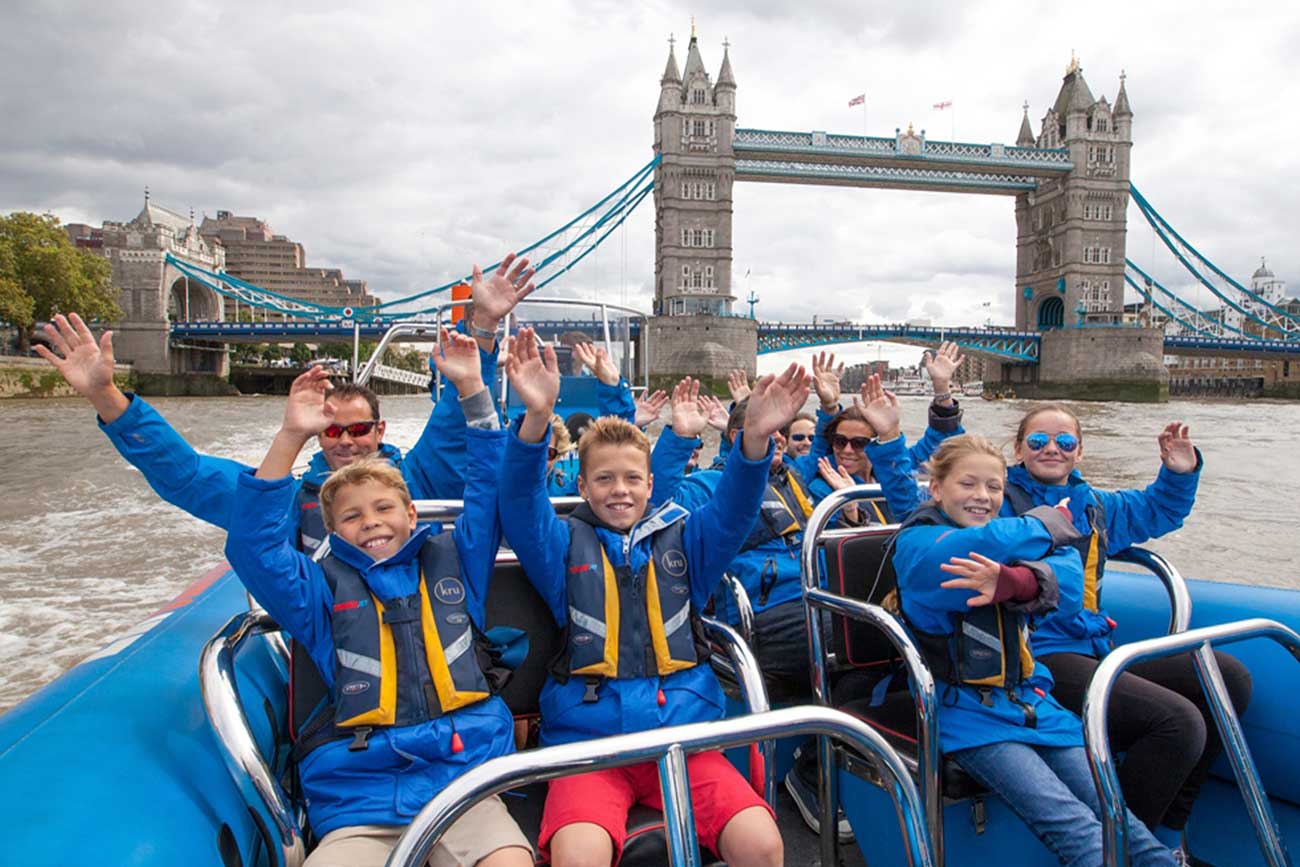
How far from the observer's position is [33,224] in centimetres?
3559

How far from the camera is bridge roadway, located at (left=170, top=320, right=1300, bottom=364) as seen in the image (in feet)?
140

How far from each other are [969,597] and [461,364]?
1.27 m

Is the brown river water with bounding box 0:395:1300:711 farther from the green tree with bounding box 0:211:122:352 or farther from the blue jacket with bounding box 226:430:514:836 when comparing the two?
the green tree with bounding box 0:211:122:352

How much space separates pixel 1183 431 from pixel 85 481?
1251 centimetres

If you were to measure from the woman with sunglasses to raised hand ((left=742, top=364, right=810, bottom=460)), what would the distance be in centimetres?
79

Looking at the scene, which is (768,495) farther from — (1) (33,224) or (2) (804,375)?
(1) (33,224)

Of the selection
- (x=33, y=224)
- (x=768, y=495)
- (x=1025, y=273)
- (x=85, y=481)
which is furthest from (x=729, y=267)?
(x=768, y=495)

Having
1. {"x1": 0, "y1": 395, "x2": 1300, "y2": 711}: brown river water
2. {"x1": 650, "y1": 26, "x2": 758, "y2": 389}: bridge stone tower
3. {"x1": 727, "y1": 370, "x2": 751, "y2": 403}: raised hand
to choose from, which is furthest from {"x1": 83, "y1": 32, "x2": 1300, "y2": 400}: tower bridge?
{"x1": 727, "y1": 370, "x2": 751, "y2": 403}: raised hand

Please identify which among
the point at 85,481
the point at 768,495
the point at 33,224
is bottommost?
the point at 85,481

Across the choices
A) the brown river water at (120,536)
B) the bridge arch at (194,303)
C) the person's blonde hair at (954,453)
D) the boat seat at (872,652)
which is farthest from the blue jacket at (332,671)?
the bridge arch at (194,303)

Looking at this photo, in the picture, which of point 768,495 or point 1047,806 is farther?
point 768,495

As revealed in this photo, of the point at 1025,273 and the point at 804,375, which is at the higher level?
the point at 1025,273

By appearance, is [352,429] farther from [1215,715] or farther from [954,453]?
[1215,715]

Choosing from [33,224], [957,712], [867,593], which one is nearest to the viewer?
[957,712]
